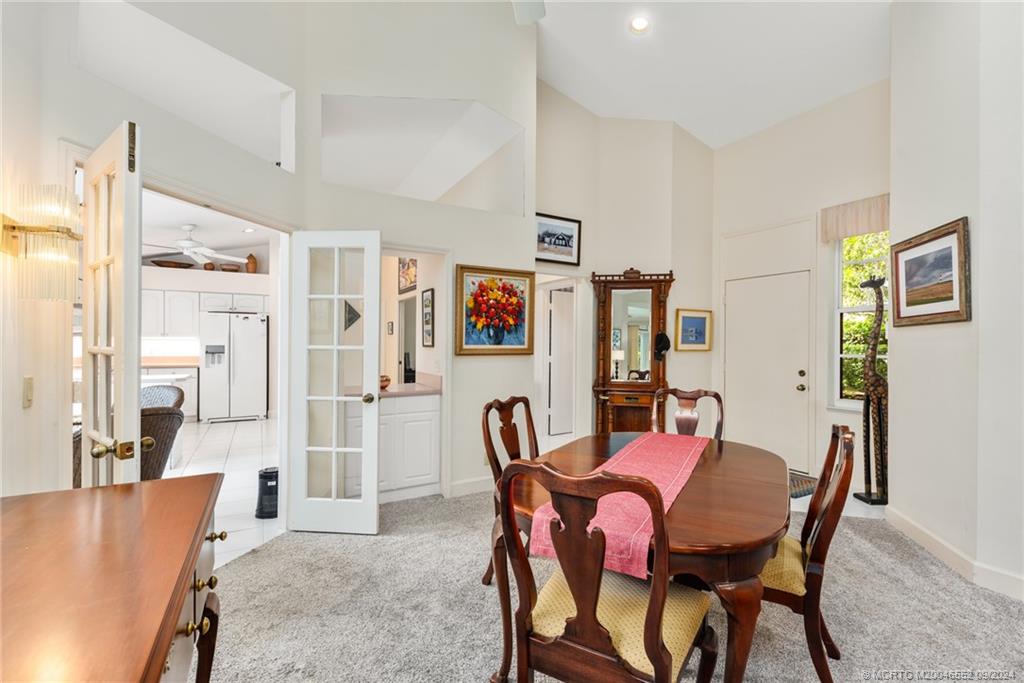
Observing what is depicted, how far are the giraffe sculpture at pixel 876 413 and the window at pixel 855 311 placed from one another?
375 millimetres

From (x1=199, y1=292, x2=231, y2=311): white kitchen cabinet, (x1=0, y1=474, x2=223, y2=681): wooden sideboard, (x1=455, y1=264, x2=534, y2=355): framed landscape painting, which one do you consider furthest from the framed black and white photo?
(x1=199, y1=292, x2=231, y2=311): white kitchen cabinet

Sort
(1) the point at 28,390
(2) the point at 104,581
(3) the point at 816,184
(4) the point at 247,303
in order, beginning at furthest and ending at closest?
(4) the point at 247,303 < (3) the point at 816,184 < (1) the point at 28,390 < (2) the point at 104,581

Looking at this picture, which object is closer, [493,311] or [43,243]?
[43,243]

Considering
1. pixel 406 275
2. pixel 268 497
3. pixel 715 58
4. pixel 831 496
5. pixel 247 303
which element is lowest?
pixel 268 497

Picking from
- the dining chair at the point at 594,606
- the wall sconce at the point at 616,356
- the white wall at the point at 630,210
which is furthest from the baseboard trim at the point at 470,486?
the dining chair at the point at 594,606

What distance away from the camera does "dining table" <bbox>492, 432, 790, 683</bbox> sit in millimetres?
1255

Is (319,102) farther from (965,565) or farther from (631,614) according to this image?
(965,565)

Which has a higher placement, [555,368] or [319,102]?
[319,102]

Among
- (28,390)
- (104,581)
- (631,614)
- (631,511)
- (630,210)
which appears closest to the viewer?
(104,581)

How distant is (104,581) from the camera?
776 mm

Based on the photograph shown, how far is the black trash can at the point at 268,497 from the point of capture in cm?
322

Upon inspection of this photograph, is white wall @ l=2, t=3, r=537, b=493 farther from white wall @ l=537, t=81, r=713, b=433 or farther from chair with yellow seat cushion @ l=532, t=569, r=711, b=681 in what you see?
chair with yellow seat cushion @ l=532, t=569, r=711, b=681

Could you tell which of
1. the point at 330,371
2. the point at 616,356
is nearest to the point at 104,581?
the point at 330,371

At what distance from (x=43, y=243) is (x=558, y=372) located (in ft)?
16.6
